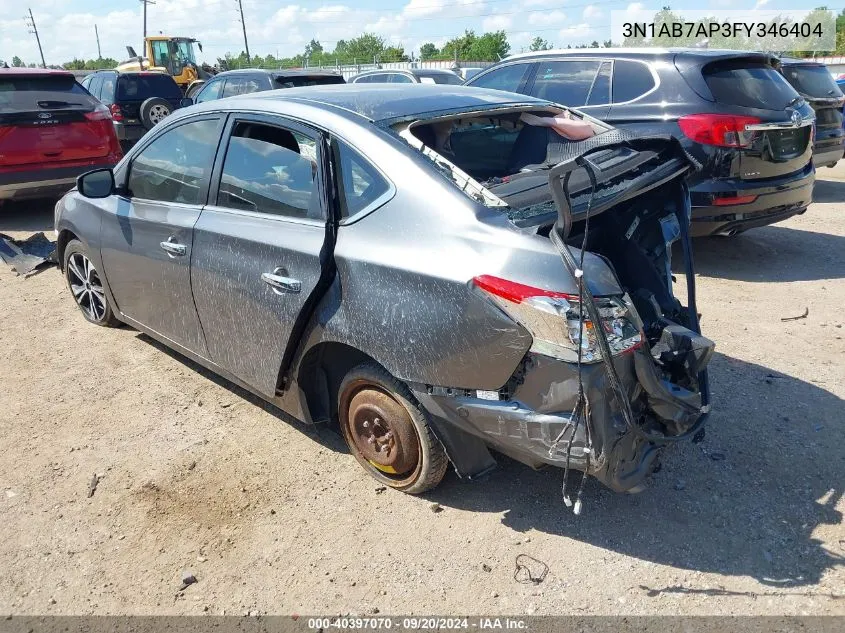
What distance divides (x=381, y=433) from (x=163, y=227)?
1767 millimetres

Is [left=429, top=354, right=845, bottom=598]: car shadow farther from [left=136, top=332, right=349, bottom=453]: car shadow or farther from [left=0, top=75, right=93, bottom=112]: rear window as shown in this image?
[left=0, top=75, right=93, bottom=112]: rear window

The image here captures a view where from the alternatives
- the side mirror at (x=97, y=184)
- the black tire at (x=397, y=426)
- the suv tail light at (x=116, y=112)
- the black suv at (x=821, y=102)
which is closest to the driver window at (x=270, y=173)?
the black tire at (x=397, y=426)

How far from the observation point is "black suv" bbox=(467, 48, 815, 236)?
557 cm

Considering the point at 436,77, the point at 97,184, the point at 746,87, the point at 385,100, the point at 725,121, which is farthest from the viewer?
the point at 436,77

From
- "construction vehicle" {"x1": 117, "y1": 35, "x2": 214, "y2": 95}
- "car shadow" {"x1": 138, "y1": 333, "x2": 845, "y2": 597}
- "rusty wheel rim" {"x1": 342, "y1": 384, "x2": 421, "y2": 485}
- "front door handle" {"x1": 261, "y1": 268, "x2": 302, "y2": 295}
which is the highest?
"construction vehicle" {"x1": 117, "y1": 35, "x2": 214, "y2": 95}

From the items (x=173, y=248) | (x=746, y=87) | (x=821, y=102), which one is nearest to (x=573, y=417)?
(x=173, y=248)

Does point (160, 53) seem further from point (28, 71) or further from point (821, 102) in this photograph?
point (821, 102)

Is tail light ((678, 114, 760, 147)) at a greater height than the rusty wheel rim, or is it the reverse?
tail light ((678, 114, 760, 147))

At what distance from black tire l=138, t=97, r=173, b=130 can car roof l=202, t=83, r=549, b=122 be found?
10955mm

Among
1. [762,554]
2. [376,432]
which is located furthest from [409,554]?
[762,554]

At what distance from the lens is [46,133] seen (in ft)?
26.6

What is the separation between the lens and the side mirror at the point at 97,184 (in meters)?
4.20

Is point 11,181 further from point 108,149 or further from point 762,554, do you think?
point 762,554

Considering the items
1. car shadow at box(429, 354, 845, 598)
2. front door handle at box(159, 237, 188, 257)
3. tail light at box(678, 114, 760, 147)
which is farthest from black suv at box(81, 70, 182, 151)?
car shadow at box(429, 354, 845, 598)
